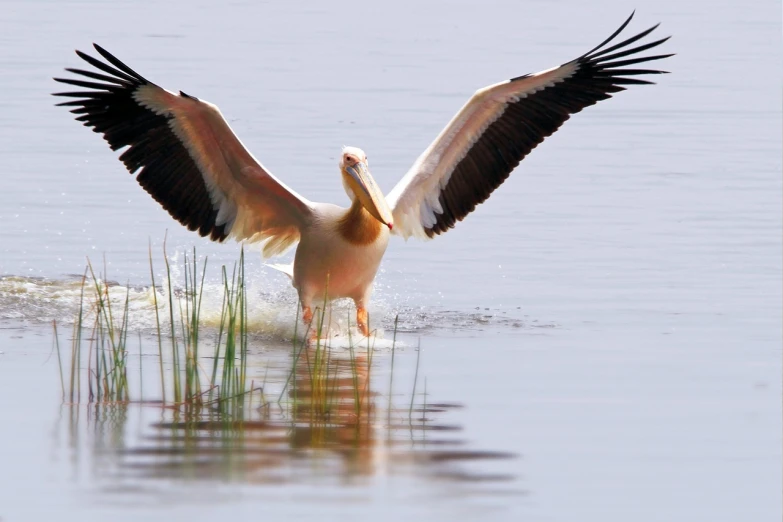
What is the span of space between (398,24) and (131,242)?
58.8 ft

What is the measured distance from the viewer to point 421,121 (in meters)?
17.8

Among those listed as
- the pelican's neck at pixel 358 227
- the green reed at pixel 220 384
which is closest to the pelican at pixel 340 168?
the pelican's neck at pixel 358 227

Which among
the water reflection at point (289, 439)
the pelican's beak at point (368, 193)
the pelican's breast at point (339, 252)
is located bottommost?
the water reflection at point (289, 439)

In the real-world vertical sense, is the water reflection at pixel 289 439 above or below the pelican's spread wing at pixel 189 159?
below

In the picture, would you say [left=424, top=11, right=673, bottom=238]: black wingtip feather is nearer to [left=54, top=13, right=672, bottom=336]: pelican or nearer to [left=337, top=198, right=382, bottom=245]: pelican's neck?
[left=54, top=13, right=672, bottom=336]: pelican

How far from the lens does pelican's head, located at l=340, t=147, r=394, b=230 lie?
9359mm

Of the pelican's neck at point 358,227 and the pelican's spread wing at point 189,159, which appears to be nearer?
the pelican's spread wing at point 189,159

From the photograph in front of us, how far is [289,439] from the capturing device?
7.23m

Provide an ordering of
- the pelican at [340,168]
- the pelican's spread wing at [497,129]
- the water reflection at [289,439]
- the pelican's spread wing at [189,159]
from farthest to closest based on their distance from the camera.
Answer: the pelican's spread wing at [497,129] → the pelican at [340,168] → the pelican's spread wing at [189,159] → the water reflection at [289,439]

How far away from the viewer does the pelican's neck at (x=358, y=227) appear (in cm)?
971

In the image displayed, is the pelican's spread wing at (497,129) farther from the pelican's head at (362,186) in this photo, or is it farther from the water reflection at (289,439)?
the water reflection at (289,439)

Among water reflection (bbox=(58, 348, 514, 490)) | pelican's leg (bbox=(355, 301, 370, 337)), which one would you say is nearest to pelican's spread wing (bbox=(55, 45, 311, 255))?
pelican's leg (bbox=(355, 301, 370, 337))

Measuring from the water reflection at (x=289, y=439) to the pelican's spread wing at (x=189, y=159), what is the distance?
6.19 feet

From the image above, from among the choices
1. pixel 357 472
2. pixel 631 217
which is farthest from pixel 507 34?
pixel 357 472
